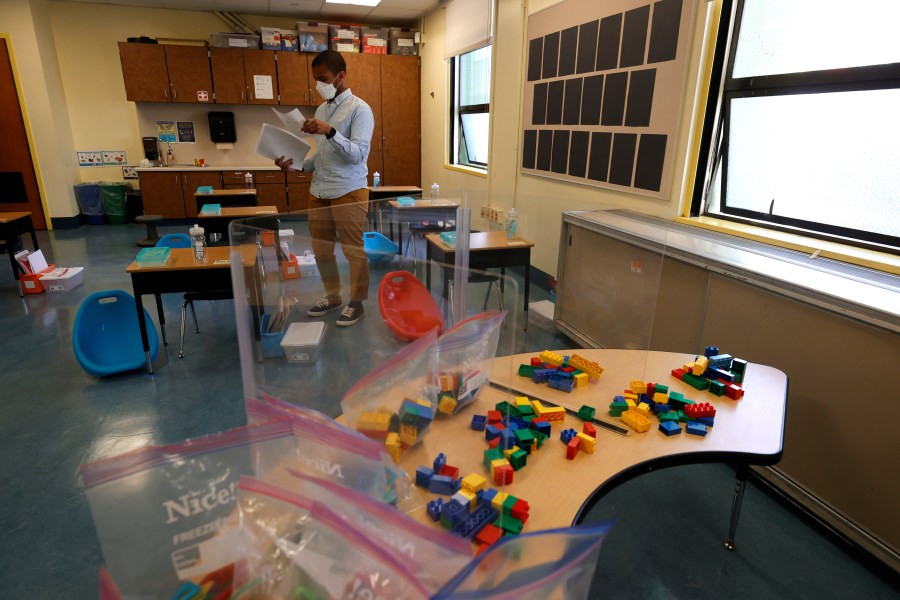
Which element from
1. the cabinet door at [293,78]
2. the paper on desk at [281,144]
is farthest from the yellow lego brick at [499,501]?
the cabinet door at [293,78]

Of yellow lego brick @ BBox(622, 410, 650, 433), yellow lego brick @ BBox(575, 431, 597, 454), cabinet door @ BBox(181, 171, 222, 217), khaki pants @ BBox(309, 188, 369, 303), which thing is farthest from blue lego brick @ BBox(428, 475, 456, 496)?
cabinet door @ BBox(181, 171, 222, 217)

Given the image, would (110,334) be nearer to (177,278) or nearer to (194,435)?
(177,278)

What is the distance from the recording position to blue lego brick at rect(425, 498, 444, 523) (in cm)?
99

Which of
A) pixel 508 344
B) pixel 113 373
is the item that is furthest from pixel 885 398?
pixel 113 373

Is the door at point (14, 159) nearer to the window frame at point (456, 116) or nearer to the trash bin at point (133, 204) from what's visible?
the trash bin at point (133, 204)

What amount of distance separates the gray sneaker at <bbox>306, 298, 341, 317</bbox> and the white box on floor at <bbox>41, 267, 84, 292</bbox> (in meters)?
3.88

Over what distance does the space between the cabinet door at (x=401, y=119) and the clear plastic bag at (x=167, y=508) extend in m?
7.31

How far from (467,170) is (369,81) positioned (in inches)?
95.1

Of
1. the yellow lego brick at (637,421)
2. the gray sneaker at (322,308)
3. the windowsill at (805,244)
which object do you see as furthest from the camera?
the windowsill at (805,244)

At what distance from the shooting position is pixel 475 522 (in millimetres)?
959

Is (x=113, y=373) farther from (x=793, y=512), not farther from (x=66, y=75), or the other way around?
(x=66, y=75)

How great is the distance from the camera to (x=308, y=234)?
1.67 m

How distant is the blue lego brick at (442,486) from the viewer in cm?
106

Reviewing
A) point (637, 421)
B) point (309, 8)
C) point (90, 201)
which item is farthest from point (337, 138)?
point (90, 201)
